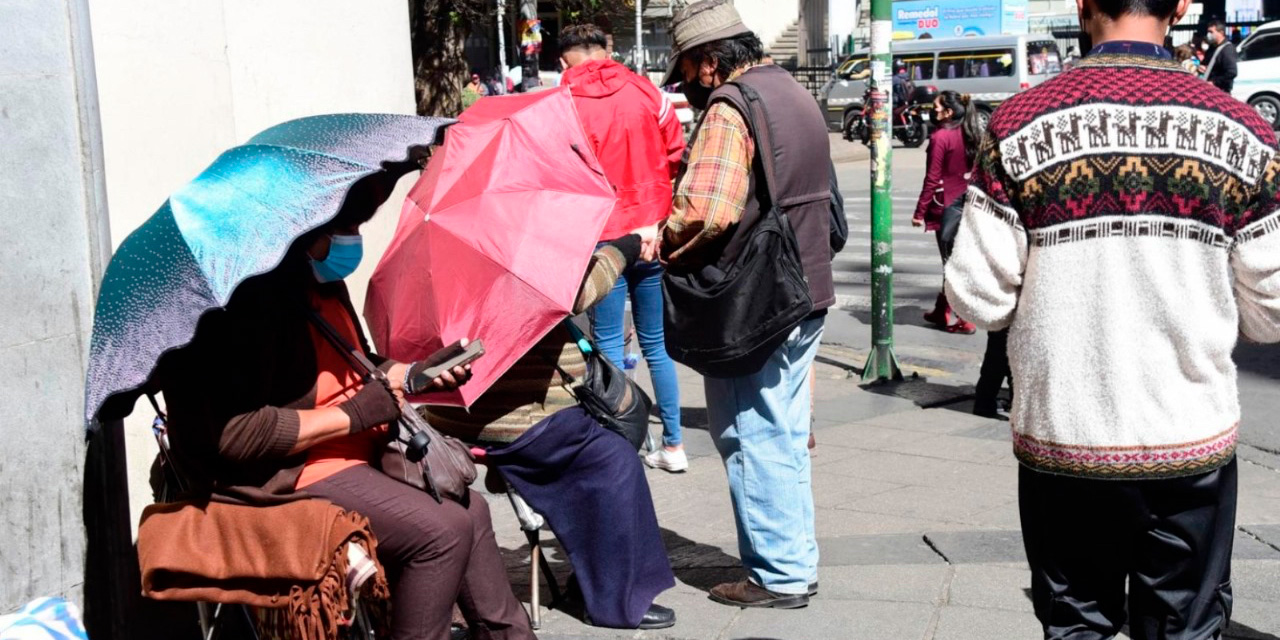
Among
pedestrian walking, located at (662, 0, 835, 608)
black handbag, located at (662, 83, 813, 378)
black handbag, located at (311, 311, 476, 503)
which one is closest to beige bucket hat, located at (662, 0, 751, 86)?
pedestrian walking, located at (662, 0, 835, 608)

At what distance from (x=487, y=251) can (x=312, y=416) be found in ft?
2.44

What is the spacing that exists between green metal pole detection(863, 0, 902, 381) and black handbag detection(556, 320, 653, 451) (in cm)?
382

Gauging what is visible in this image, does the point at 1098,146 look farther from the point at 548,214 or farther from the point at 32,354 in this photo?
the point at 32,354

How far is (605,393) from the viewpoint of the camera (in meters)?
4.21

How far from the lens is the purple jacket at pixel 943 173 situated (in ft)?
29.5

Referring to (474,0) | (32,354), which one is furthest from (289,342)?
(474,0)

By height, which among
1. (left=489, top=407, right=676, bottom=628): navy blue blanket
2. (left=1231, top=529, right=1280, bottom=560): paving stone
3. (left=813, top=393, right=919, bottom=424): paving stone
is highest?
(left=489, top=407, right=676, bottom=628): navy blue blanket

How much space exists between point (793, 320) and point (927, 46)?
91.4 ft

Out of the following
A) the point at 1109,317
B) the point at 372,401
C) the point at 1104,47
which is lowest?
the point at 372,401

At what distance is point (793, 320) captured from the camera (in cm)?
406

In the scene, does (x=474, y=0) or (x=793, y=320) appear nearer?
(x=793, y=320)

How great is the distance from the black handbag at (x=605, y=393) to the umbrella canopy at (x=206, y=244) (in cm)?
110

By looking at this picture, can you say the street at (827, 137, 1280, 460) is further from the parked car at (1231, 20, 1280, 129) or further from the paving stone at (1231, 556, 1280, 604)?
the parked car at (1231, 20, 1280, 129)

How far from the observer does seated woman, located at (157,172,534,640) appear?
318cm
